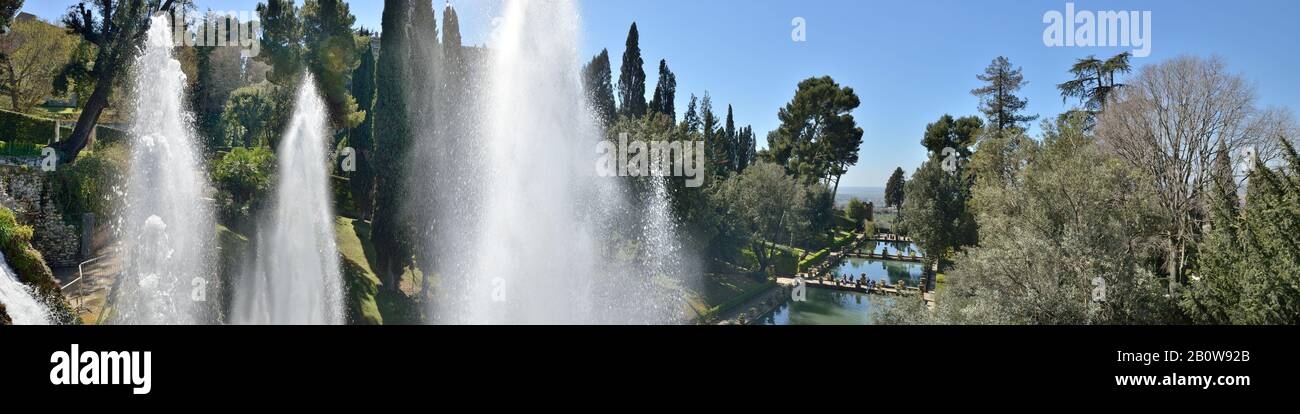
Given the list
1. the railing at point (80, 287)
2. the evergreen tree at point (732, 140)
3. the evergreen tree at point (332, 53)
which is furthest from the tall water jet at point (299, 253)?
the evergreen tree at point (732, 140)

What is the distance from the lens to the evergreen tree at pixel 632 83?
141ft

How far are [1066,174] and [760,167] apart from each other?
19671 millimetres

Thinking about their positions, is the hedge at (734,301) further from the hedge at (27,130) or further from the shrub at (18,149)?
the shrub at (18,149)

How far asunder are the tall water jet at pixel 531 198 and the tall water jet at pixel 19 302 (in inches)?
304

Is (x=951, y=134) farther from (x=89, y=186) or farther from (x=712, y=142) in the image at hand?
(x=89, y=186)

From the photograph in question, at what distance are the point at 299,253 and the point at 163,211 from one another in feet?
9.37

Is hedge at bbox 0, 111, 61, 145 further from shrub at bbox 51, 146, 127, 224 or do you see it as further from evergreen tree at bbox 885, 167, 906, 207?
evergreen tree at bbox 885, 167, 906, 207

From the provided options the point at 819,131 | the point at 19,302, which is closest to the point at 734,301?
the point at 19,302

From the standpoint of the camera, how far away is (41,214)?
15859 millimetres
